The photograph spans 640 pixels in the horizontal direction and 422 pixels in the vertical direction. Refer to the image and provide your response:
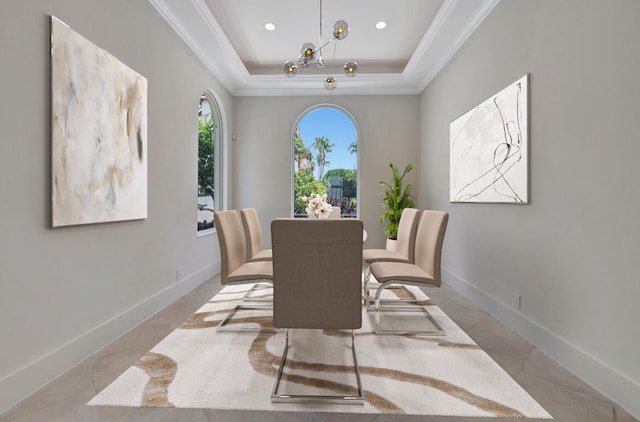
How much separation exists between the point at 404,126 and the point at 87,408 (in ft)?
17.5

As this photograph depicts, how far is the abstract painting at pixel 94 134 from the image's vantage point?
1.95 meters

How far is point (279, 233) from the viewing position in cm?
174

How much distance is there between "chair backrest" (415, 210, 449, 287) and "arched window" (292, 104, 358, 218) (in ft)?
8.97

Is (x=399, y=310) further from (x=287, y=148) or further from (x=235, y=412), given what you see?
(x=287, y=148)

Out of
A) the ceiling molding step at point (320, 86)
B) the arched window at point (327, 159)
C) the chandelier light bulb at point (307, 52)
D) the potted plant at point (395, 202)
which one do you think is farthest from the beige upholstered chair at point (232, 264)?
the ceiling molding step at point (320, 86)

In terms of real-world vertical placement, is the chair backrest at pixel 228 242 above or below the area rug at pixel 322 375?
above

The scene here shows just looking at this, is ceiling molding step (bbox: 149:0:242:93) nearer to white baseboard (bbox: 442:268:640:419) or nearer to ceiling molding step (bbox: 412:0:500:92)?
ceiling molding step (bbox: 412:0:500:92)

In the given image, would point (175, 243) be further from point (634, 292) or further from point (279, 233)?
point (634, 292)

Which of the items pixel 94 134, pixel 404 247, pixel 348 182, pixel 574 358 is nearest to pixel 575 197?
pixel 574 358

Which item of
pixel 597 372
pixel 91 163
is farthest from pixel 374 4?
pixel 597 372

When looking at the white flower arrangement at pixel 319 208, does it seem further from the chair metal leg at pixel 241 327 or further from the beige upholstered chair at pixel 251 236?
the chair metal leg at pixel 241 327

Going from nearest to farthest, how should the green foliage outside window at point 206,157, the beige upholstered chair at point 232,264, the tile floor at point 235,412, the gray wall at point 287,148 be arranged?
1. the tile floor at point 235,412
2. the beige upholstered chair at point 232,264
3. the green foliage outside window at point 206,157
4. the gray wall at point 287,148

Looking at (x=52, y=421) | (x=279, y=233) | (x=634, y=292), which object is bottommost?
(x=52, y=421)

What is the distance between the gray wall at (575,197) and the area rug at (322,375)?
1.68 ft
